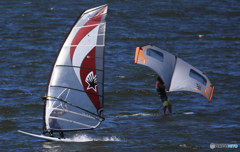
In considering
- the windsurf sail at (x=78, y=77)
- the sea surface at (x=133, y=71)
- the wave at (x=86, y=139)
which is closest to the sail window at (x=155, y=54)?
the sea surface at (x=133, y=71)

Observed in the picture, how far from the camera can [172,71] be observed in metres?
16.1

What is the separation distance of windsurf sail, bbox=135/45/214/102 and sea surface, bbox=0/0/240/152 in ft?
4.20

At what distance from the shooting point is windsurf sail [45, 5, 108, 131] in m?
12.6

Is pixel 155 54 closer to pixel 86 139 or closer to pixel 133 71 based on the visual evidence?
pixel 86 139

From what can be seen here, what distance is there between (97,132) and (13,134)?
3073 mm

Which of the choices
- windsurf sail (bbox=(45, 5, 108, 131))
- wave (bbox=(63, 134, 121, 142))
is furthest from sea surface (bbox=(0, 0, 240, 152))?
windsurf sail (bbox=(45, 5, 108, 131))

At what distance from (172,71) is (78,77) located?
465cm

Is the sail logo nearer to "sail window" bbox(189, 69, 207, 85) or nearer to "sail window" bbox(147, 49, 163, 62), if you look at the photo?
"sail window" bbox(147, 49, 163, 62)

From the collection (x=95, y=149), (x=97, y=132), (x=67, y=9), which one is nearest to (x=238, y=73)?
(x=97, y=132)

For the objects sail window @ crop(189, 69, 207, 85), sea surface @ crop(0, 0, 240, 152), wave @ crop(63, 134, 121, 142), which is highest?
sail window @ crop(189, 69, 207, 85)

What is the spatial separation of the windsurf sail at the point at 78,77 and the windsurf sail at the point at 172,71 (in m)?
2.91

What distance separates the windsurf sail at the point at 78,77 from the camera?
12648 millimetres

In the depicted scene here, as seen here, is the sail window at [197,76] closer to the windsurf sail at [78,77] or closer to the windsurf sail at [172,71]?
the windsurf sail at [172,71]

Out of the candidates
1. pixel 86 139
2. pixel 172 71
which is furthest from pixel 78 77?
pixel 172 71
